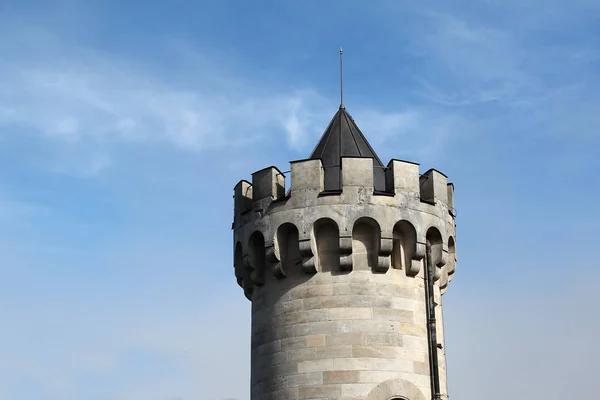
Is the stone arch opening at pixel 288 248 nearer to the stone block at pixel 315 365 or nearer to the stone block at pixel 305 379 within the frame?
the stone block at pixel 315 365

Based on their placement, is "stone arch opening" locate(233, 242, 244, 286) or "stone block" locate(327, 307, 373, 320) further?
"stone arch opening" locate(233, 242, 244, 286)

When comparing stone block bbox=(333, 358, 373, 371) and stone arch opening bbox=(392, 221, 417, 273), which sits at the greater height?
stone arch opening bbox=(392, 221, 417, 273)

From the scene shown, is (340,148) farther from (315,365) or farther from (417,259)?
(315,365)

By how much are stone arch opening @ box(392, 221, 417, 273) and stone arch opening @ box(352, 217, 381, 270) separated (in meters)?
0.65

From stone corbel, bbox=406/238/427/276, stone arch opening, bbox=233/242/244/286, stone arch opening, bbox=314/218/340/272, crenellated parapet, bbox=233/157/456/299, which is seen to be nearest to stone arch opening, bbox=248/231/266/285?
crenellated parapet, bbox=233/157/456/299

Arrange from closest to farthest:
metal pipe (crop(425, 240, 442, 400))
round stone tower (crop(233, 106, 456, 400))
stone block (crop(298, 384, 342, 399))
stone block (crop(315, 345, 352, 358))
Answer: stone block (crop(298, 384, 342, 399)) < stone block (crop(315, 345, 352, 358)) < round stone tower (crop(233, 106, 456, 400)) < metal pipe (crop(425, 240, 442, 400))

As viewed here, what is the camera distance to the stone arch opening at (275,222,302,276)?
25703 millimetres

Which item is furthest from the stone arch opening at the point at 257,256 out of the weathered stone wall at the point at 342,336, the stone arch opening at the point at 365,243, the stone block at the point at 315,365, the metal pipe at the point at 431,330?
the metal pipe at the point at 431,330

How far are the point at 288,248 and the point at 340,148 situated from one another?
359 cm

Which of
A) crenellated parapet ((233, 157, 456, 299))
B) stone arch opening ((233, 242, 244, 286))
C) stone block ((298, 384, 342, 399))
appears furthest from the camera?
stone arch opening ((233, 242, 244, 286))

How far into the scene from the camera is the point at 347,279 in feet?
82.3

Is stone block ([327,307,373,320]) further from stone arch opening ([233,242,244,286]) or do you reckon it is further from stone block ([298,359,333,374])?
stone arch opening ([233,242,244,286])

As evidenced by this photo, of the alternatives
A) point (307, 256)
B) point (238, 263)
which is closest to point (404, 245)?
point (307, 256)

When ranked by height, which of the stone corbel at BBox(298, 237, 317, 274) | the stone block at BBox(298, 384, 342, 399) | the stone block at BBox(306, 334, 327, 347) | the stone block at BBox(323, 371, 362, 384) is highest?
the stone corbel at BBox(298, 237, 317, 274)
